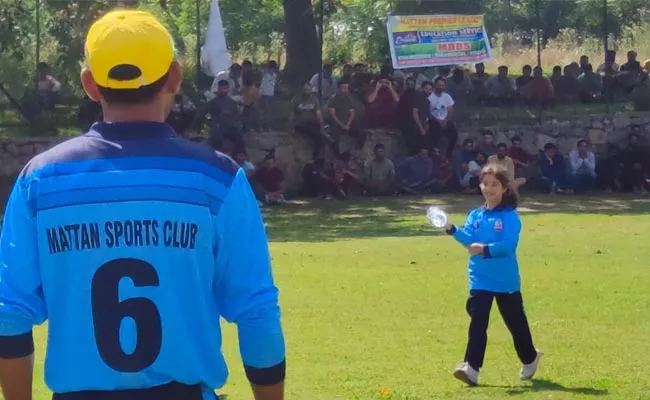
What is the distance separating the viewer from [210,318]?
3.23 meters

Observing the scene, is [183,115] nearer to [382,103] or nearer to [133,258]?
[382,103]

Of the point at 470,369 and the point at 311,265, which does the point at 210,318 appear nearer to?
the point at 470,369

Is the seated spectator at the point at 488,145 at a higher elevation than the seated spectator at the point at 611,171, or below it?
higher

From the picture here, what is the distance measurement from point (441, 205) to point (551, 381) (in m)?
14.2

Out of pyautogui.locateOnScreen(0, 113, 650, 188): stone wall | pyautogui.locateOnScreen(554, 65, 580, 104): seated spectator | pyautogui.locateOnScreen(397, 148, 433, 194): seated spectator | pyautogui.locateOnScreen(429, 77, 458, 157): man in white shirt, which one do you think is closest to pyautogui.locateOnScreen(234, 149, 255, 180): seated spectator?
pyautogui.locateOnScreen(0, 113, 650, 188): stone wall

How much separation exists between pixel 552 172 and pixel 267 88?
5664 mm

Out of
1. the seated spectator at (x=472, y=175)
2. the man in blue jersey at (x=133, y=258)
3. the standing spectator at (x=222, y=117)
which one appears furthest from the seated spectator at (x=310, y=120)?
the man in blue jersey at (x=133, y=258)

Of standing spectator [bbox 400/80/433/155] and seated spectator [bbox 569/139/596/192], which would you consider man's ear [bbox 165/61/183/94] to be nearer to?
standing spectator [bbox 400/80/433/155]

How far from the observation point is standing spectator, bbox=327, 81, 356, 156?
80.6 feet

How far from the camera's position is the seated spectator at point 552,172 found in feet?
83.7

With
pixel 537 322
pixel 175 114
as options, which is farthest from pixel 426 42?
pixel 537 322

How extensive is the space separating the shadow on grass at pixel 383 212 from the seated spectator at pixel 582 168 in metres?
0.68

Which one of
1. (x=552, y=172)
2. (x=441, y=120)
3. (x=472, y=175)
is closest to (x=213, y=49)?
(x=441, y=120)

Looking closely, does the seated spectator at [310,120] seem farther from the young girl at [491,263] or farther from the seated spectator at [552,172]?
the young girl at [491,263]
